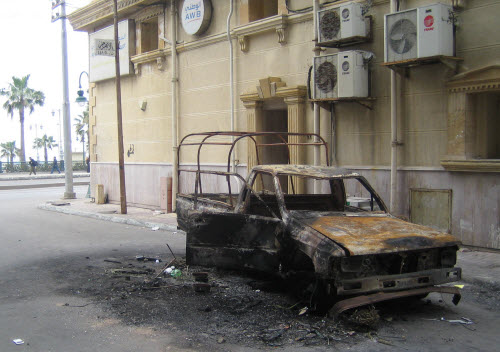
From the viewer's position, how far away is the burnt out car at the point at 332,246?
5.11 m

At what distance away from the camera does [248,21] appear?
43.5 feet

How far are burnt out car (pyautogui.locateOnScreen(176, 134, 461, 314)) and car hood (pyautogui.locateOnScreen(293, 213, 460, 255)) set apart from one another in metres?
0.01

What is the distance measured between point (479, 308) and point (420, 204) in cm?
389

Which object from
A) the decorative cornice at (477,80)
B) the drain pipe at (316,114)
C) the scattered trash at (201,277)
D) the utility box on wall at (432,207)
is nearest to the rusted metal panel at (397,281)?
the scattered trash at (201,277)

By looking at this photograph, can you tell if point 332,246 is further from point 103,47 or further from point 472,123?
point 103,47

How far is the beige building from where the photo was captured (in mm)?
8969

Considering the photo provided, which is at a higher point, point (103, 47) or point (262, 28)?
point (103, 47)

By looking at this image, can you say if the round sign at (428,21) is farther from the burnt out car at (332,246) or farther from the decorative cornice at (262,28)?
the decorative cornice at (262,28)

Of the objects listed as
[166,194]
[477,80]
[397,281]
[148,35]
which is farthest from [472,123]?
[148,35]

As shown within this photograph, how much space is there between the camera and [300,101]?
38.5 ft

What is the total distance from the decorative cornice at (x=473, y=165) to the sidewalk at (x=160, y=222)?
144 centimetres

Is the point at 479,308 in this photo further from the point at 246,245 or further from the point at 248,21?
the point at 248,21

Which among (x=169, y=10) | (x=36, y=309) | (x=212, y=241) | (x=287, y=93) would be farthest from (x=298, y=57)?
(x=36, y=309)

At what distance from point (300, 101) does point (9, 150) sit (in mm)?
88604
